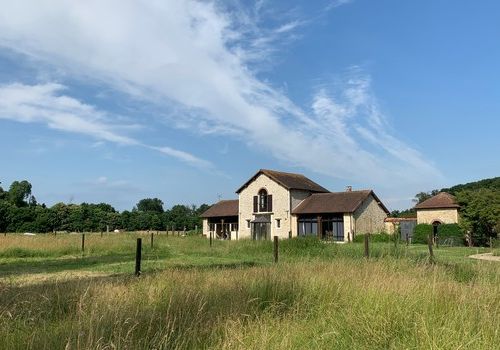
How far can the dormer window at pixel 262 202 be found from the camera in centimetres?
5328

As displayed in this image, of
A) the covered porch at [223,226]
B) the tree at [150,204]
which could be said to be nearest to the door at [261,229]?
the covered porch at [223,226]

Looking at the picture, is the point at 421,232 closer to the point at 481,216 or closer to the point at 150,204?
the point at 481,216

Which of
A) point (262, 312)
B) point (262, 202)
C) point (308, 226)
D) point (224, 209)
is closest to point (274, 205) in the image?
point (262, 202)

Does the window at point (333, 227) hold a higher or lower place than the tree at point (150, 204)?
lower

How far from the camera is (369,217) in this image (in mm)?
48625

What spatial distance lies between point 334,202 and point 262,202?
911 centimetres

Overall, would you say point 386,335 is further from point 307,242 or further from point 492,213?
point 492,213

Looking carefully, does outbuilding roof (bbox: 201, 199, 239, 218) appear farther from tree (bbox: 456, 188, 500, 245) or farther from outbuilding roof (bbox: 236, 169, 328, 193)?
tree (bbox: 456, 188, 500, 245)

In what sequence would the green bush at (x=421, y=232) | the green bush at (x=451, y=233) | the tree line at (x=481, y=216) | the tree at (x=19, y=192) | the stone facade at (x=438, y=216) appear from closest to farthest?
the tree line at (x=481, y=216) → the green bush at (x=451, y=233) → the green bush at (x=421, y=232) → the stone facade at (x=438, y=216) → the tree at (x=19, y=192)

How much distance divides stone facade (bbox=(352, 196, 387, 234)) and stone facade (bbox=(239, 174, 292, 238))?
776cm

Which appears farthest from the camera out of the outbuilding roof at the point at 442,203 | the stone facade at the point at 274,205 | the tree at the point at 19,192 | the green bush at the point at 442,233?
the tree at the point at 19,192

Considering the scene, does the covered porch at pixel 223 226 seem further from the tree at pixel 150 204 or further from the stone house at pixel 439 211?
the tree at pixel 150 204

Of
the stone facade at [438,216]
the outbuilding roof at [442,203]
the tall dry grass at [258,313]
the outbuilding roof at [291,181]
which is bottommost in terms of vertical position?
the tall dry grass at [258,313]

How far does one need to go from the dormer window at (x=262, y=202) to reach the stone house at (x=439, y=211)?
16074 millimetres
